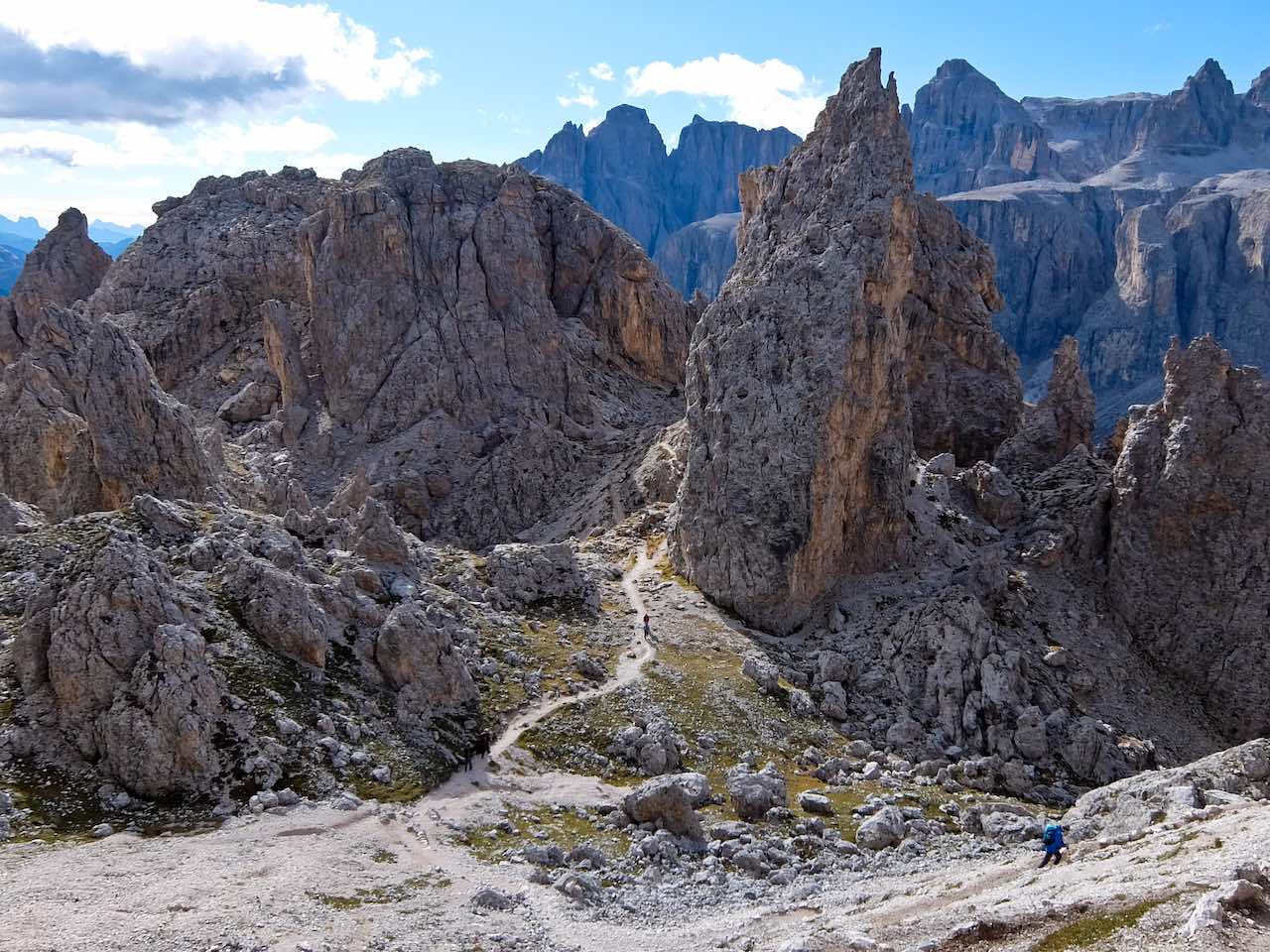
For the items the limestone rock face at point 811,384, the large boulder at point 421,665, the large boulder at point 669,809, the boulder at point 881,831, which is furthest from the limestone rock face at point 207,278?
the boulder at point 881,831

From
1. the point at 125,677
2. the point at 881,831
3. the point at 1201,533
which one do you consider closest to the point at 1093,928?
the point at 881,831

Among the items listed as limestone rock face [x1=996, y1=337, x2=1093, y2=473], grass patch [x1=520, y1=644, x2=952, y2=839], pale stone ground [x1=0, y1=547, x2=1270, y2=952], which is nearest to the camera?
pale stone ground [x1=0, y1=547, x2=1270, y2=952]

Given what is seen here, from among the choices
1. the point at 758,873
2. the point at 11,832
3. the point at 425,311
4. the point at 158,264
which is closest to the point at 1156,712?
the point at 758,873

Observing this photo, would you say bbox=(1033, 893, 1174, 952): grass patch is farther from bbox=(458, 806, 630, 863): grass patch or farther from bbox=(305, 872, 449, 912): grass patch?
bbox=(305, 872, 449, 912): grass patch

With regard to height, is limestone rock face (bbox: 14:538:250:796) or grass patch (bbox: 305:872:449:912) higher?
limestone rock face (bbox: 14:538:250:796)

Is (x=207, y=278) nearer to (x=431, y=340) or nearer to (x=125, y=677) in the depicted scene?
(x=431, y=340)

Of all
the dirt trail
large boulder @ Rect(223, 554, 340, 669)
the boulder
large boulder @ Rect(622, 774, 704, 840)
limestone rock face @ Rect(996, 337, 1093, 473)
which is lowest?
the boulder

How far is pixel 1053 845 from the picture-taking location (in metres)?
42.1

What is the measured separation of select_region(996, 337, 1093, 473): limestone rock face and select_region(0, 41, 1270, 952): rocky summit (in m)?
0.39

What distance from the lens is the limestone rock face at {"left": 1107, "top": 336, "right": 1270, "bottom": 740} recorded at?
2867 inches

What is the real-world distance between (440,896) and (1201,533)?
61519 mm

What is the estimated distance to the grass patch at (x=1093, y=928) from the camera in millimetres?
31500

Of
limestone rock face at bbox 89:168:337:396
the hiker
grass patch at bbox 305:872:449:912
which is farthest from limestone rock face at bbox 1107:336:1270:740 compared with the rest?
limestone rock face at bbox 89:168:337:396

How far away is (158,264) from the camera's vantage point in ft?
488
